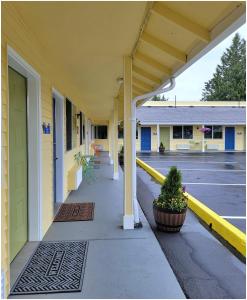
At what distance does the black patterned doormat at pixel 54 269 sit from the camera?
3043 millimetres

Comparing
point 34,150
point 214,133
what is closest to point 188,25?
point 34,150

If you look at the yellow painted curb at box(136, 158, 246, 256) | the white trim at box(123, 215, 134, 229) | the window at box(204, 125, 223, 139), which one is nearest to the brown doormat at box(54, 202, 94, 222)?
the white trim at box(123, 215, 134, 229)

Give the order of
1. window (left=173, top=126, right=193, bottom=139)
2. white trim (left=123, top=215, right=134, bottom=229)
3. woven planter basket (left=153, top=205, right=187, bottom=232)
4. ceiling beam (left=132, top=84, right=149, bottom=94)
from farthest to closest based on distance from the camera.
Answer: window (left=173, top=126, right=193, bottom=139)
ceiling beam (left=132, top=84, right=149, bottom=94)
white trim (left=123, top=215, right=134, bottom=229)
woven planter basket (left=153, top=205, right=187, bottom=232)

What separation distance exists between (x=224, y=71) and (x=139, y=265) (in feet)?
183

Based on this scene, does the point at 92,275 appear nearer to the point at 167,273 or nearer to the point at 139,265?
the point at 139,265

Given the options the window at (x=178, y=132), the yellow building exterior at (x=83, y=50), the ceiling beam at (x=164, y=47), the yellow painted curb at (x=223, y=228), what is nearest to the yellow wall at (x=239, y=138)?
the window at (x=178, y=132)

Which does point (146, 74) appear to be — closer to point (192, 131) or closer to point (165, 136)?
point (165, 136)

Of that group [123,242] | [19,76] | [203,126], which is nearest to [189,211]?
→ [123,242]

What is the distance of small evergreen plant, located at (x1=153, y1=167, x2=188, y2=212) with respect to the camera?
15.7 ft

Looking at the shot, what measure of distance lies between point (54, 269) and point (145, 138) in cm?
2485

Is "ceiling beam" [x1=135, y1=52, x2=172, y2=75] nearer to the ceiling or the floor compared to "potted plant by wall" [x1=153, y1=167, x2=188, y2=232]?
nearer to the ceiling

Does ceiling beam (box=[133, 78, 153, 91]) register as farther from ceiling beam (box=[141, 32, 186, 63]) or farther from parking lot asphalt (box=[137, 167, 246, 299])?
parking lot asphalt (box=[137, 167, 246, 299])

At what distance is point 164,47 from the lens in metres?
4.17

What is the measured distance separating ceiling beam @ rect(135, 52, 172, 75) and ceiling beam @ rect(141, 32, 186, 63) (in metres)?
0.78
